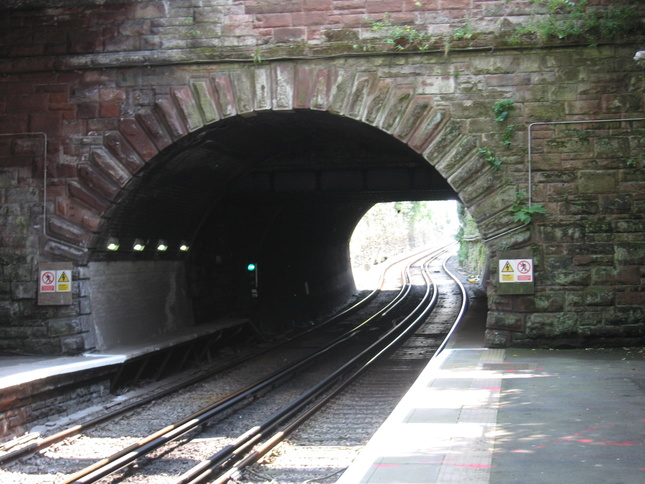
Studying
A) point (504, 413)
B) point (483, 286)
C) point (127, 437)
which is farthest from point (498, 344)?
point (483, 286)

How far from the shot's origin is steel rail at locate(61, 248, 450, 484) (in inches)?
296

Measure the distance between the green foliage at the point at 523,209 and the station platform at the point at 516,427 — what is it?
2301mm

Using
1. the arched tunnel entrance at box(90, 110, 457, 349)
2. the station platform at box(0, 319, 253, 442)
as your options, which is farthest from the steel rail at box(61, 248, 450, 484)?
the arched tunnel entrance at box(90, 110, 457, 349)

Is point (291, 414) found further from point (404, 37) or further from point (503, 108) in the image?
point (404, 37)

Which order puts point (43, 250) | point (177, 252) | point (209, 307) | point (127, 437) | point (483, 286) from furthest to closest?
point (483, 286) < point (209, 307) < point (177, 252) < point (43, 250) < point (127, 437)

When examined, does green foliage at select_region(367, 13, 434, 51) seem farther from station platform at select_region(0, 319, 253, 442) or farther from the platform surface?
station platform at select_region(0, 319, 253, 442)

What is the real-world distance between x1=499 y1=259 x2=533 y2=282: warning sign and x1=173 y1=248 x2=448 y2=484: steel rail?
3.13 metres

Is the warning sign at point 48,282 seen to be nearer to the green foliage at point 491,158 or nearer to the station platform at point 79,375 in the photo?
the station platform at point 79,375

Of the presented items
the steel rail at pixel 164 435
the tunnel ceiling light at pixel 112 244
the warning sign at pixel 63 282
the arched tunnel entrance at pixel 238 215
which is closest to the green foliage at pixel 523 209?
the arched tunnel entrance at pixel 238 215

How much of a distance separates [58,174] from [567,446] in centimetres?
931

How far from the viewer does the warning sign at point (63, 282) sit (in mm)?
12203

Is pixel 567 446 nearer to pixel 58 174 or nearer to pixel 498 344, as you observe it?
pixel 498 344

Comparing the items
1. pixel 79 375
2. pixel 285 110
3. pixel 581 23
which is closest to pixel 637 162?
pixel 581 23

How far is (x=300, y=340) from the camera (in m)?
19.2
